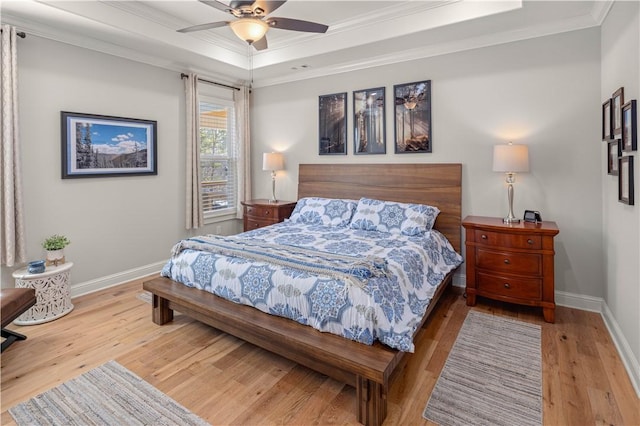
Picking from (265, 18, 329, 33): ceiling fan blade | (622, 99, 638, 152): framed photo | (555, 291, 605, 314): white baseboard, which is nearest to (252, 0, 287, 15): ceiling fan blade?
(265, 18, 329, 33): ceiling fan blade

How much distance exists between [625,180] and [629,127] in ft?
1.20

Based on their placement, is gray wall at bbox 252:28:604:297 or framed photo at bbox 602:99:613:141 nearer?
framed photo at bbox 602:99:613:141

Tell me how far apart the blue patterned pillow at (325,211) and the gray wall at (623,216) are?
7.72ft

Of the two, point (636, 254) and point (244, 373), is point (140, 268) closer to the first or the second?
point (244, 373)

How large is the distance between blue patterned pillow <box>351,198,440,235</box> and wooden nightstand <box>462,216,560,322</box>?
0.43 m

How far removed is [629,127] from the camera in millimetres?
2242

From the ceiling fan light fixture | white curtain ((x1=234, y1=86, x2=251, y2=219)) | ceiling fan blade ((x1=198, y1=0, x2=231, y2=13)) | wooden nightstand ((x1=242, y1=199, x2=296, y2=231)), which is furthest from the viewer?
white curtain ((x1=234, y1=86, x2=251, y2=219))

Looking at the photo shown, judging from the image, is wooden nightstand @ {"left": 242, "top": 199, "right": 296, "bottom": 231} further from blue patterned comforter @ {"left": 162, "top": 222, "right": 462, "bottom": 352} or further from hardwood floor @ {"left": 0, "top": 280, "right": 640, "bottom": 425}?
hardwood floor @ {"left": 0, "top": 280, "right": 640, "bottom": 425}

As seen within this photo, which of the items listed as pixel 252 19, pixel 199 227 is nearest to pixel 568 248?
pixel 252 19

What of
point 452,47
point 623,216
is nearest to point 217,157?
point 452,47

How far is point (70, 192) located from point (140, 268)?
1.18 m

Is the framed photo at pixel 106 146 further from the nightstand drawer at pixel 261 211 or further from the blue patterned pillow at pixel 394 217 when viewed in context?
the blue patterned pillow at pixel 394 217

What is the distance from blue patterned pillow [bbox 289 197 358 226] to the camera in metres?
4.02

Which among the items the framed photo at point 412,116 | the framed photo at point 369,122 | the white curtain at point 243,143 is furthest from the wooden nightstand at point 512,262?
the white curtain at point 243,143
